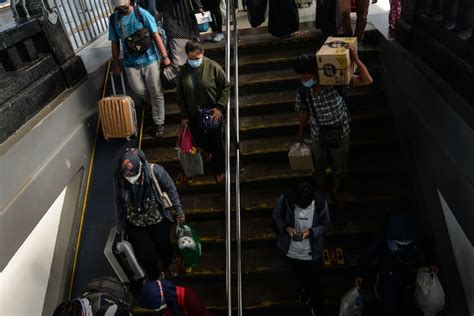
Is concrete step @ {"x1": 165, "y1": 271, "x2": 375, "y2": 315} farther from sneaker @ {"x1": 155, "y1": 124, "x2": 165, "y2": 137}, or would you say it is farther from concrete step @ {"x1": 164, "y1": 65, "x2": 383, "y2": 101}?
concrete step @ {"x1": 164, "y1": 65, "x2": 383, "y2": 101}

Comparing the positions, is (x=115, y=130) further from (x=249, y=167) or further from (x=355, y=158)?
(x=355, y=158)

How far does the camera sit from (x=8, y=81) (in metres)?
4.34

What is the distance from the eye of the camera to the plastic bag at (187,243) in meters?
4.21

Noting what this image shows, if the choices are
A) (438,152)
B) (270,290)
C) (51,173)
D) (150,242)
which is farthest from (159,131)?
(438,152)

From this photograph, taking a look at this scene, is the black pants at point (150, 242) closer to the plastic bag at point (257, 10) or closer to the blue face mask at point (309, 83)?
the blue face mask at point (309, 83)

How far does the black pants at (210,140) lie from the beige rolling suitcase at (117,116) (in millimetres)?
1089

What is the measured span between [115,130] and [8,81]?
1433 millimetres

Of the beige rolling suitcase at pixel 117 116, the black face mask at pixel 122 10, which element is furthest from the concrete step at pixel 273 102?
the black face mask at pixel 122 10

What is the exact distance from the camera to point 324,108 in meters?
3.97

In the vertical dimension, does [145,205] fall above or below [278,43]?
below

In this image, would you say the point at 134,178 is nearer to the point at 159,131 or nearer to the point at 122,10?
the point at 159,131

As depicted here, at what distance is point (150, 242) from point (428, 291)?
2866mm

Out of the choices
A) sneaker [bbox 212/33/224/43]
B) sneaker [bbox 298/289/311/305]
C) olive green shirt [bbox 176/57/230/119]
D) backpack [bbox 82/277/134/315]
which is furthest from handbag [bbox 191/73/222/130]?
sneaker [bbox 212/33/224/43]

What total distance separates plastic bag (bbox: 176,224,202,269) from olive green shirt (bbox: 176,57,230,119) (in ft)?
4.58
